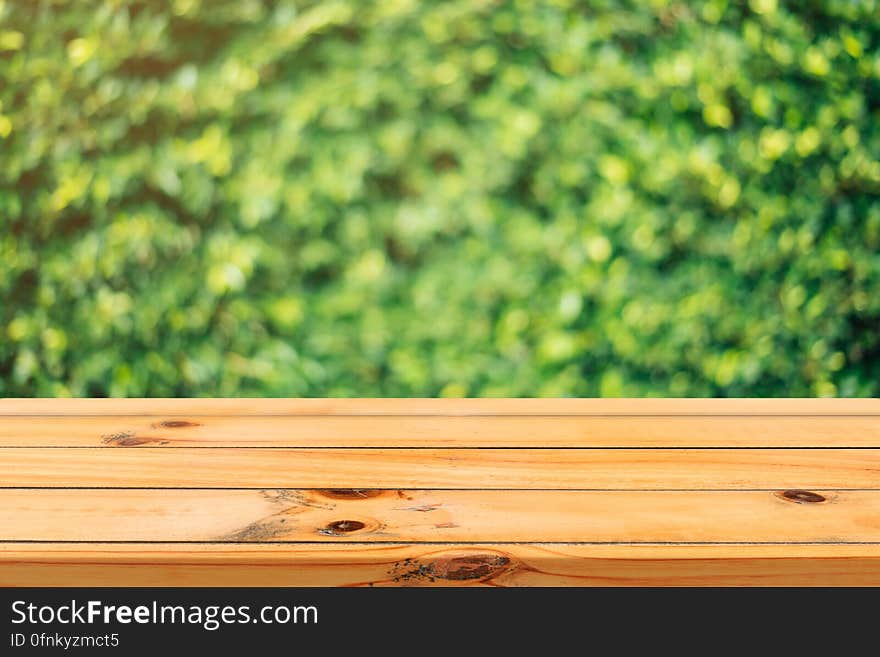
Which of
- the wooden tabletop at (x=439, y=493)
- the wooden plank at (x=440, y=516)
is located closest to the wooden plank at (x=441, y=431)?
the wooden tabletop at (x=439, y=493)

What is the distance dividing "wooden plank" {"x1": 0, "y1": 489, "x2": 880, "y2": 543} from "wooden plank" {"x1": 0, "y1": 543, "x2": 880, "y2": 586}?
28 mm

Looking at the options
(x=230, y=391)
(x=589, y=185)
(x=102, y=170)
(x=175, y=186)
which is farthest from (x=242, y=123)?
(x=589, y=185)

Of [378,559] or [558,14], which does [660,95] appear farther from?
[378,559]

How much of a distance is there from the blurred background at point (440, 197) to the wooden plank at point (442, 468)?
80cm

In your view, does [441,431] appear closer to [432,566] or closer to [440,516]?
[440,516]

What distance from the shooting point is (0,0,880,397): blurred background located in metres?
2.00

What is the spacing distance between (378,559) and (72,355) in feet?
4.63

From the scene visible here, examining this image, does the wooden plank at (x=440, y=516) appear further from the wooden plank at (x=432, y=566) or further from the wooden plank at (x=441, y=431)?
the wooden plank at (x=441, y=431)

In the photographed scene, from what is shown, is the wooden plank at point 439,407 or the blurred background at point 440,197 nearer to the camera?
the wooden plank at point 439,407

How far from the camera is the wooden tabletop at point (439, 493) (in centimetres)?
97

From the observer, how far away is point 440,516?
3.52 feet

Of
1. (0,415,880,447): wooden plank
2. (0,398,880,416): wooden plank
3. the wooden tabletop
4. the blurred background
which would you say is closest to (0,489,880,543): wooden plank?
the wooden tabletop

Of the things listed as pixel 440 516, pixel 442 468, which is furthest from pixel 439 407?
pixel 440 516
